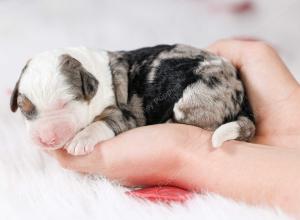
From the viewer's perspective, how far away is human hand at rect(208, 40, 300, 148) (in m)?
2.64

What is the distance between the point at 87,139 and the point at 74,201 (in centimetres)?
27

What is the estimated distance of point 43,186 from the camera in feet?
7.41

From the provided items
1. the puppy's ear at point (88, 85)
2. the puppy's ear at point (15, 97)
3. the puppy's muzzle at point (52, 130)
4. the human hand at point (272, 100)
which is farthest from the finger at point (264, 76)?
the puppy's ear at point (15, 97)

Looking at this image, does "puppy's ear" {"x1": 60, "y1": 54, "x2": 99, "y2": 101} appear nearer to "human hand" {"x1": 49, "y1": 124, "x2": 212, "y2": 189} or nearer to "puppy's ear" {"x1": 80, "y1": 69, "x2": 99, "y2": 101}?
"puppy's ear" {"x1": 80, "y1": 69, "x2": 99, "y2": 101}

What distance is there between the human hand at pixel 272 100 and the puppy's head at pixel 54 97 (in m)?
0.75

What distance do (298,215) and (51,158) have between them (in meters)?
1.06

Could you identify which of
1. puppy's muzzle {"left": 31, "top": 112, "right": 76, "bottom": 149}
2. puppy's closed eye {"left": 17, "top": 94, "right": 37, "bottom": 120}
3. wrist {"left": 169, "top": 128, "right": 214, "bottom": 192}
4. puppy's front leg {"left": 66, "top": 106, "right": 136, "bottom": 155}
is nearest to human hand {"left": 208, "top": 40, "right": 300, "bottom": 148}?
wrist {"left": 169, "top": 128, "right": 214, "bottom": 192}

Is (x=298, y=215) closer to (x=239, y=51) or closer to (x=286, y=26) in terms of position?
(x=239, y=51)

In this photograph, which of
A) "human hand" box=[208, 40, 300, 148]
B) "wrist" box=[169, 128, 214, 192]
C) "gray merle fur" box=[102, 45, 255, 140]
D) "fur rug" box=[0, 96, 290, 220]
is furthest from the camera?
"human hand" box=[208, 40, 300, 148]

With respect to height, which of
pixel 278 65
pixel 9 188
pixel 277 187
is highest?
pixel 278 65

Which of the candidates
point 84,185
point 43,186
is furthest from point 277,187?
point 43,186

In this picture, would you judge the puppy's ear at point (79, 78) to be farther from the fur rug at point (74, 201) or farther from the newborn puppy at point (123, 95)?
the fur rug at point (74, 201)

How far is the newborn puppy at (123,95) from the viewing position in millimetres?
2203

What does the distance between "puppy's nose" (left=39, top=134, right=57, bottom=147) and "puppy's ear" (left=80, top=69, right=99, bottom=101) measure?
249 millimetres
